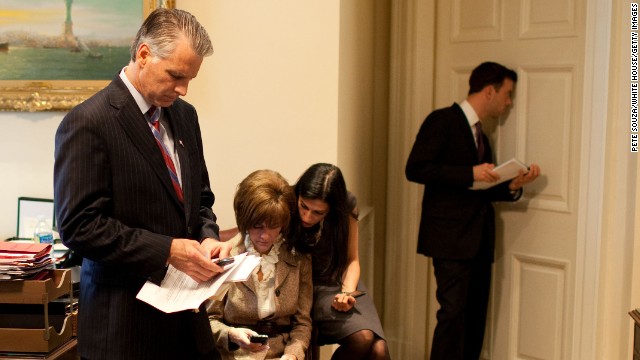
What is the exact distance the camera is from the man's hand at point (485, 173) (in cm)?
340

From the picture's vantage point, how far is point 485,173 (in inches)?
134

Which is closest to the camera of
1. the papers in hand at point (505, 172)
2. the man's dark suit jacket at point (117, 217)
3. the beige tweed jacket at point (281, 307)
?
the man's dark suit jacket at point (117, 217)

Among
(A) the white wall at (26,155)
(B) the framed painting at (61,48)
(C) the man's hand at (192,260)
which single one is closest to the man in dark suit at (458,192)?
(B) the framed painting at (61,48)

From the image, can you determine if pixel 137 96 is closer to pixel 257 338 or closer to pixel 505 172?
pixel 257 338

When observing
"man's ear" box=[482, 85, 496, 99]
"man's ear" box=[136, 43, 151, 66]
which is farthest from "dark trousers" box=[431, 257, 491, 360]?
"man's ear" box=[136, 43, 151, 66]

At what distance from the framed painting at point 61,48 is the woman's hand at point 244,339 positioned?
4.60 feet

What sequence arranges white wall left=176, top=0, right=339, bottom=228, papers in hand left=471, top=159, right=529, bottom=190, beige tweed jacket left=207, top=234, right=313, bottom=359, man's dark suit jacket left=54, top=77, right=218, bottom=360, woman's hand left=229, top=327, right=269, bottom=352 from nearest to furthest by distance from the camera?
man's dark suit jacket left=54, top=77, right=218, bottom=360 < woman's hand left=229, top=327, right=269, bottom=352 < beige tweed jacket left=207, top=234, right=313, bottom=359 < white wall left=176, top=0, right=339, bottom=228 < papers in hand left=471, top=159, right=529, bottom=190

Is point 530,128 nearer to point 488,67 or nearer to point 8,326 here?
point 488,67

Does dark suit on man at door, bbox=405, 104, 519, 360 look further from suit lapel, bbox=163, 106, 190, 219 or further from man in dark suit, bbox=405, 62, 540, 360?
suit lapel, bbox=163, 106, 190, 219

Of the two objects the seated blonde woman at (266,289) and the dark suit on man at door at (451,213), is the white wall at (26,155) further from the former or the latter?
the dark suit on man at door at (451,213)

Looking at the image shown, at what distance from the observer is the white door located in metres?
3.51

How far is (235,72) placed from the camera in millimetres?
3137

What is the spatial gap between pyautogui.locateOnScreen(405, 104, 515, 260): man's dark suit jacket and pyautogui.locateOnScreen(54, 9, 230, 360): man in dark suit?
5.84 ft

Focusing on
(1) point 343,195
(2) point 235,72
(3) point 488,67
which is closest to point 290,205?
(1) point 343,195
